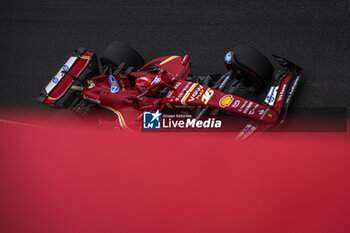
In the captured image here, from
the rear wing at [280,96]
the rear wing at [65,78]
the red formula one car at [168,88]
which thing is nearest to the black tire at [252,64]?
the red formula one car at [168,88]

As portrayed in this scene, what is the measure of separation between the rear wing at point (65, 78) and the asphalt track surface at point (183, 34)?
0.84 meters

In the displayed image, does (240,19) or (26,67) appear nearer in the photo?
(240,19)

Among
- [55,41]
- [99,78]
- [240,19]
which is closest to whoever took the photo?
[99,78]

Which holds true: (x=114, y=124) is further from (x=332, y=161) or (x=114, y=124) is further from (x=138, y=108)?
(x=332, y=161)

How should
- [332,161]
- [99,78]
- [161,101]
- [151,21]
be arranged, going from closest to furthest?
[332,161] < [161,101] < [99,78] < [151,21]

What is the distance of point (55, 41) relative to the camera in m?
4.04

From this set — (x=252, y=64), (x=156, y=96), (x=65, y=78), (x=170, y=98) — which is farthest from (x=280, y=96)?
(x=65, y=78)

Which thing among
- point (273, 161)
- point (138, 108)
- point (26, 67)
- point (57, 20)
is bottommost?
point (273, 161)

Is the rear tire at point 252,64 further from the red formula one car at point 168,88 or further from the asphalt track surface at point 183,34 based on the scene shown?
the asphalt track surface at point 183,34

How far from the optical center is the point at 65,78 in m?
2.87

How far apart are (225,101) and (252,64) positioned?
0.47 metres

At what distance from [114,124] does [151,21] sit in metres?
1.49

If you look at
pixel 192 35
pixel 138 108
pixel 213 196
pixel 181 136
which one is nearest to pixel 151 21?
pixel 192 35

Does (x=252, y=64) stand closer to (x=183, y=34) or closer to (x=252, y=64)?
(x=252, y=64)
